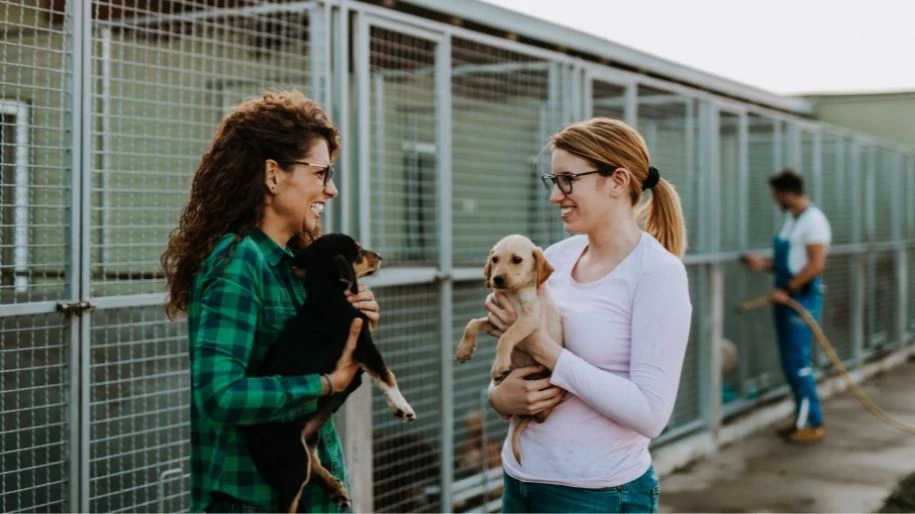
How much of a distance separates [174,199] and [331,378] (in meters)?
4.30

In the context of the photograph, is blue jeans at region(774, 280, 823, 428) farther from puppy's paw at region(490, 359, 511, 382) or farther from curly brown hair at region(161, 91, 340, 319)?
curly brown hair at region(161, 91, 340, 319)

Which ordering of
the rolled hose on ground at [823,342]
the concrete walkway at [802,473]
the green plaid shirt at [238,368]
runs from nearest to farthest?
the green plaid shirt at [238,368] → the concrete walkway at [802,473] → the rolled hose on ground at [823,342]

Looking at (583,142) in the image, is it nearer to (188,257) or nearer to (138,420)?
(188,257)

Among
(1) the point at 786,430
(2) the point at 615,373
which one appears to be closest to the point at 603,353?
(2) the point at 615,373

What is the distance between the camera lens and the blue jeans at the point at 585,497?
8.55 ft

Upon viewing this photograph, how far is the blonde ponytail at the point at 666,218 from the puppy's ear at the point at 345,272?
951 millimetres

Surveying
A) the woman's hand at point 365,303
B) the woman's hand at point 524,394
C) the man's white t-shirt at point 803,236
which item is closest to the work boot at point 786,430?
the man's white t-shirt at point 803,236

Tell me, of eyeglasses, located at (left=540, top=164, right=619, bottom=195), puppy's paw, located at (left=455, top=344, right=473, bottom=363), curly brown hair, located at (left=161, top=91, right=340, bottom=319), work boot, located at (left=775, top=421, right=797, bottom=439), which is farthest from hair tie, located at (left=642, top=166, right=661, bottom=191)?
work boot, located at (left=775, top=421, right=797, bottom=439)

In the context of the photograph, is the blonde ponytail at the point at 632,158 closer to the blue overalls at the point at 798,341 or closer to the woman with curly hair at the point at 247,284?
the woman with curly hair at the point at 247,284

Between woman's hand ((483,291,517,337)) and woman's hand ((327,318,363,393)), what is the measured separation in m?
0.67

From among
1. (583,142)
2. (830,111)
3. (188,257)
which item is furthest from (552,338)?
(830,111)

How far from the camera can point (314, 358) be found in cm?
219

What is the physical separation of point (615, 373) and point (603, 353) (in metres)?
0.06

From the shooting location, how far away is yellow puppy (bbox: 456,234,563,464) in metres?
2.73
